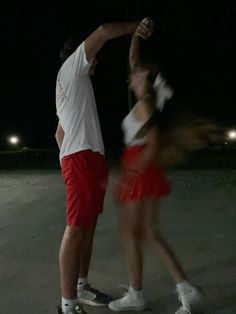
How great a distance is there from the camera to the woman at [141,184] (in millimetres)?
3068

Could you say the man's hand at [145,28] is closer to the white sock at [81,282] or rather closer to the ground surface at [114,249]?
the ground surface at [114,249]

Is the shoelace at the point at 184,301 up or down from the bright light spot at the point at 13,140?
up

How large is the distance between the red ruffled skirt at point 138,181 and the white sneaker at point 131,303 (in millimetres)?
656

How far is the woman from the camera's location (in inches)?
121

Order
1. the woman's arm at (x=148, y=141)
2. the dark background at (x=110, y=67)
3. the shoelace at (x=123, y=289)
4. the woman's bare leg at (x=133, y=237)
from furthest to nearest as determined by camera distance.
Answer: the dark background at (x=110, y=67) → the shoelace at (x=123, y=289) → the woman's bare leg at (x=133, y=237) → the woman's arm at (x=148, y=141)

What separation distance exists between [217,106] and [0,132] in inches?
471

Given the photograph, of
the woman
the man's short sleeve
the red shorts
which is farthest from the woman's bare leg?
the man's short sleeve

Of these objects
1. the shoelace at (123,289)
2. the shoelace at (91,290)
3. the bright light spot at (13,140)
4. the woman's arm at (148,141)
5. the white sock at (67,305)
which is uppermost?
the woman's arm at (148,141)

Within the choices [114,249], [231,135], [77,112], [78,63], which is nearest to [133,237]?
[77,112]

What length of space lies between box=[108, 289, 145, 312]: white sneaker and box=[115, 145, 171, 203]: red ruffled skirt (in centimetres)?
66

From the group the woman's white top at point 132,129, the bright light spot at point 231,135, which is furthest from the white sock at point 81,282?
the bright light spot at point 231,135

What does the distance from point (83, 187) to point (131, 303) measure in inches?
34.2

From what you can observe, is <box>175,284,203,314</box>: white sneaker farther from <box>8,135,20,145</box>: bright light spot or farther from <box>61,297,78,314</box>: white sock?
<box>8,135,20,145</box>: bright light spot

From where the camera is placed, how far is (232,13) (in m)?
19.9
